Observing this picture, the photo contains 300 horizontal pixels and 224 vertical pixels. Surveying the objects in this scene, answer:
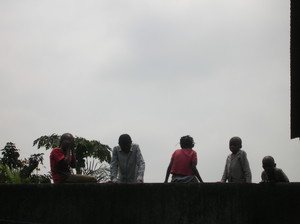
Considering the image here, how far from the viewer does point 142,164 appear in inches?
241

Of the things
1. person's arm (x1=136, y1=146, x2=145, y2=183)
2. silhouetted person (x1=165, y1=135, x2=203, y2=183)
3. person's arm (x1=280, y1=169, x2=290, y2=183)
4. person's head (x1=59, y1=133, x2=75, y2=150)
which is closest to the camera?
person's arm (x1=280, y1=169, x2=290, y2=183)

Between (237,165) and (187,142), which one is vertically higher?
(187,142)

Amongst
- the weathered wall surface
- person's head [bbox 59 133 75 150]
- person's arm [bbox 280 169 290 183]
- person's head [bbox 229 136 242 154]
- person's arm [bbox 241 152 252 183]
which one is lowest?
the weathered wall surface

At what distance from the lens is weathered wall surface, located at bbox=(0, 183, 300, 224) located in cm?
469

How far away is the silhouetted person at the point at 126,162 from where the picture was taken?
20.2 feet

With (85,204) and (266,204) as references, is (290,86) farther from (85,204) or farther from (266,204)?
(85,204)

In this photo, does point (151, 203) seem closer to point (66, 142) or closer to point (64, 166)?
point (64, 166)

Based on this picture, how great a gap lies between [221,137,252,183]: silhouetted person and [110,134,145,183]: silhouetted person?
4.18 feet

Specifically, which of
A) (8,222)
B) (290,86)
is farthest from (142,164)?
(290,86)

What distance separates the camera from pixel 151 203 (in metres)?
4.84

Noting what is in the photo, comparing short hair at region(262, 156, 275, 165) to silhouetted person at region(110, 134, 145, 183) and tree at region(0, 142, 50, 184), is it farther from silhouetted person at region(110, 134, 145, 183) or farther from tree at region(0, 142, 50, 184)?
tree at region(0, 142, 50, 184)

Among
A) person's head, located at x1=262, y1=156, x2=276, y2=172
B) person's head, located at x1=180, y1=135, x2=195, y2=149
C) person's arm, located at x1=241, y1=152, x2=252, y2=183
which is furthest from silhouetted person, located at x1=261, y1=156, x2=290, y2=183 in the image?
person's head, located at x1=180, y1=135, x2=195, y2=149

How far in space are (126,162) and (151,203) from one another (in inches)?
56.5

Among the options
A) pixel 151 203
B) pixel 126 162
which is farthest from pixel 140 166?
pixel 151 203
